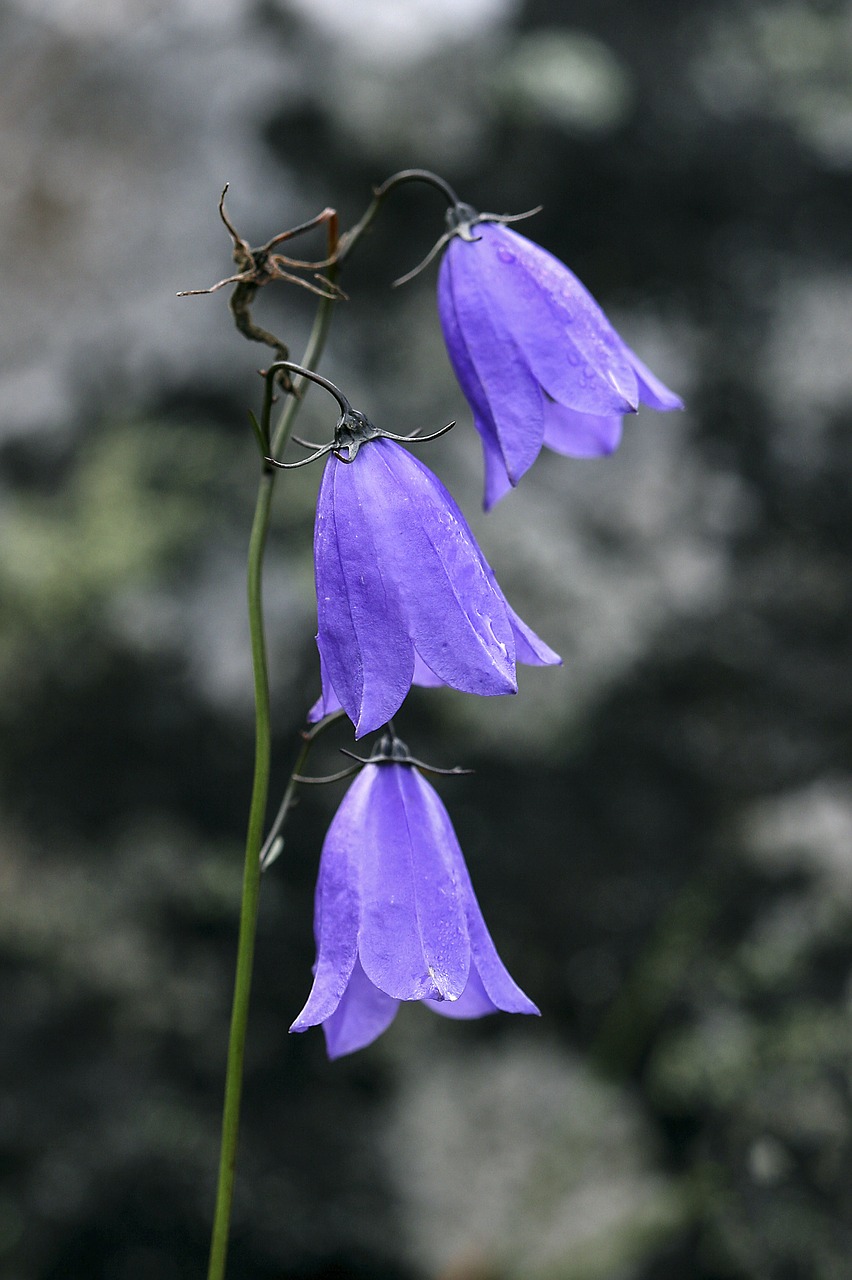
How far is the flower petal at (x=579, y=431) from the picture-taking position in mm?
1228

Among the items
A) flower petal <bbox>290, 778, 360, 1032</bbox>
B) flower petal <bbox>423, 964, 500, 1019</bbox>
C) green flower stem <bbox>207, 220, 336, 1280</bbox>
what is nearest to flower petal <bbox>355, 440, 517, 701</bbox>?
green flower stem <bbox>207, 220, 336, 1280</bbox>

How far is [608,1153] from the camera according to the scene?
86.3 inches

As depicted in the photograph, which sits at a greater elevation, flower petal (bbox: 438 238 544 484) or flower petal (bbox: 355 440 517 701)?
flower petal (bbox: 438 238 544 484)

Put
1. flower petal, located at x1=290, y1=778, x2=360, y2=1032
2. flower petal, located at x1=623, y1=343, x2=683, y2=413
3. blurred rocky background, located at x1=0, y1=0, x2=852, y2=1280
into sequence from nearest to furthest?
flower petal, located at x1=290, y1=778, x2=360, y2=1032
flower petal, located at x1=623, y1=343, x2=683, y2=413
blurred rocky background, located at x1=0, y1=0, x2=852, y2=1280

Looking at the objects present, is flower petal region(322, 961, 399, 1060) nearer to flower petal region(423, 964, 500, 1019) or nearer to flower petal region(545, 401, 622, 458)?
flower petal region(423, 964, 500, 1019)

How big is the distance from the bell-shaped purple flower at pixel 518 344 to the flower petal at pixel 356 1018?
1.78 ft

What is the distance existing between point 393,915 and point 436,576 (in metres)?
0.33

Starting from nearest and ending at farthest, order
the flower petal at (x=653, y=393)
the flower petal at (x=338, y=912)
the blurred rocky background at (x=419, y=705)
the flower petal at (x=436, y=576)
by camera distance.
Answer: the flower petal at (x=436, y=576) → the flower petal at (x=338, y=912) → the flower petal at (x=653, y=393) → the blurred rocky background at (x=419, y=705)

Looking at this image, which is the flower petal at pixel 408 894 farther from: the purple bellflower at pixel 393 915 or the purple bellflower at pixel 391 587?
the purple bellflower at pixel 391 587

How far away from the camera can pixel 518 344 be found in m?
1.08

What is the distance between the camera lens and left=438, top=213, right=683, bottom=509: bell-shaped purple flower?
107cm

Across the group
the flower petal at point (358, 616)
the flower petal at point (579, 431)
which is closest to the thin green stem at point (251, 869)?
the flower petal at point (358, 616)

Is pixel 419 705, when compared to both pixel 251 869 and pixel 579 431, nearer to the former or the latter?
pixel 579 431

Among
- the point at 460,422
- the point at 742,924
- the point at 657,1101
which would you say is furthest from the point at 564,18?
the point at 657,1101
